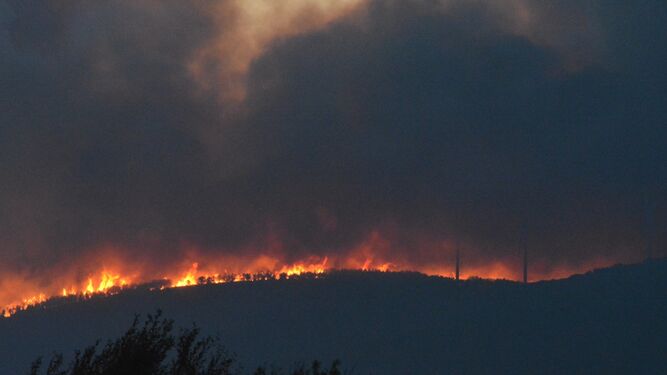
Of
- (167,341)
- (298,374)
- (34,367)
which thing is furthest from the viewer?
(298,374)

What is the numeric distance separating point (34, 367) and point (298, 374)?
11.9 metres

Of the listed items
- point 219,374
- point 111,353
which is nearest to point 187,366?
point 219,374

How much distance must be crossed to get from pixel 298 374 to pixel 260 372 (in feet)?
6.49

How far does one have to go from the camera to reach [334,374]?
30.5 meters


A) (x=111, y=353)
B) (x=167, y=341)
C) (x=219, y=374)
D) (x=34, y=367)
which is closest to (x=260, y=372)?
(x=219, y=374)

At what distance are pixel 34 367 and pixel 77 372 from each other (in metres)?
1.75

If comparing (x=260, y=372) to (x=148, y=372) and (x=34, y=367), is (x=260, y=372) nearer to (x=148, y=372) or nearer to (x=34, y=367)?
(x=148, y=372)

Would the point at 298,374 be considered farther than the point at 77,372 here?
Yes

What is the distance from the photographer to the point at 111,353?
29.4m

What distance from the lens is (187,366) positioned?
31062 mm

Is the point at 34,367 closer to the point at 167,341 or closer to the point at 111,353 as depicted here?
the point at 111,353

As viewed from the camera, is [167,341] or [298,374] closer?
[167,341]

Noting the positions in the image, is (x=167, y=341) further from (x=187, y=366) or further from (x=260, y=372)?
(x=260, y=372)

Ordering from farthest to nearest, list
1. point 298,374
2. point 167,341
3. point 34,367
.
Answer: point 298,374 < point 167,341 < point 34,367
